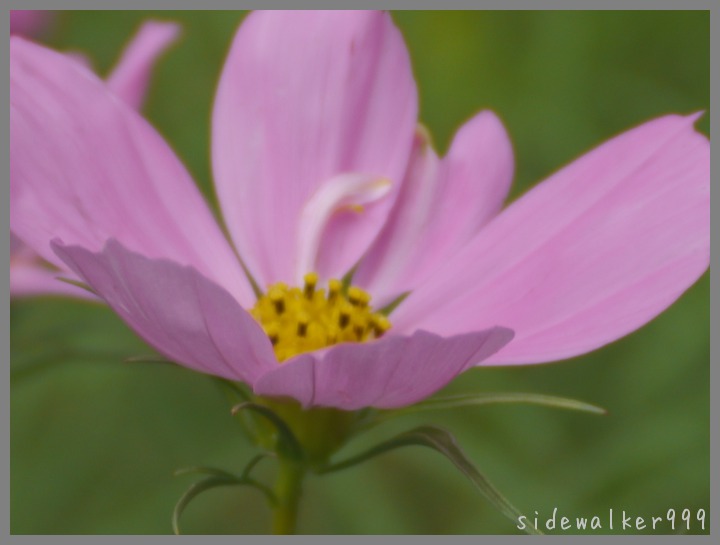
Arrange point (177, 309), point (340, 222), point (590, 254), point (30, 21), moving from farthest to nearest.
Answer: point (30, 21)
point (340, 222)
point (590, 254)
point (177, 309)

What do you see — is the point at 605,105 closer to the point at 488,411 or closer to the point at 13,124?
the point at 488,411

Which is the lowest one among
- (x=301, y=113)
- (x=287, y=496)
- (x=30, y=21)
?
(x=287, y=496)

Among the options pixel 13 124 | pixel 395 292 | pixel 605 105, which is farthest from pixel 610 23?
pixel 13 124

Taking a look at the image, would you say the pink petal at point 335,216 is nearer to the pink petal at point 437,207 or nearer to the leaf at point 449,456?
the pink petal at point 437,207

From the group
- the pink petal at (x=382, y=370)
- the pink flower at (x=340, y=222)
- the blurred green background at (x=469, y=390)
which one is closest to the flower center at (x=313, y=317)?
the pink flower at (x=340, y=222)

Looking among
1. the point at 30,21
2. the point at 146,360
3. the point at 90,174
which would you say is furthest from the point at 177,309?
the point at 30,21

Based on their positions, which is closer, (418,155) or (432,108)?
(418,155)

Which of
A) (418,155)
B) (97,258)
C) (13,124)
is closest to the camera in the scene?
(97,258)

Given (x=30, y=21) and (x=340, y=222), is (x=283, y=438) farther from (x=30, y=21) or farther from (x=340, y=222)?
(x=30, y=21)
